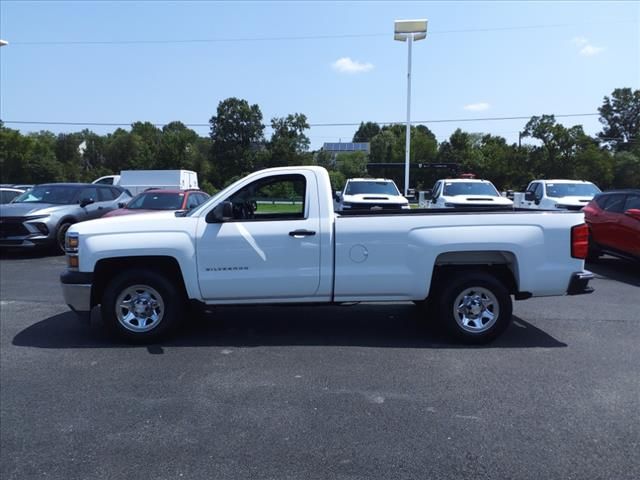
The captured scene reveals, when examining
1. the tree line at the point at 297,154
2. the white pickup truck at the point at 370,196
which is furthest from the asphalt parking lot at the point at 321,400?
the tree line at the point at 297,154

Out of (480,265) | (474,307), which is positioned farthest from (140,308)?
(480,265)

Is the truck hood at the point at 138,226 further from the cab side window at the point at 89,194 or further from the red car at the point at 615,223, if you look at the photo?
the cab side window at the point at 89,194

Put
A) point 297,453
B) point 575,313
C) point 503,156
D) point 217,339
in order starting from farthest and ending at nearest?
point 503,156
point 575,313
point 217,339
point 297,453

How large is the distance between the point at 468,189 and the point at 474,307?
10.2 m

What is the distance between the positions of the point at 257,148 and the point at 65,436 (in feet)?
213

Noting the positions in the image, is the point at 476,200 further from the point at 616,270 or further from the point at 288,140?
the point at 288,140

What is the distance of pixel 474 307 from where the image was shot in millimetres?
5535

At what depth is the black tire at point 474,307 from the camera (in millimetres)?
5457

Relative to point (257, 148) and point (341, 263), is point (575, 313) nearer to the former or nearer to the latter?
point (341, 263)

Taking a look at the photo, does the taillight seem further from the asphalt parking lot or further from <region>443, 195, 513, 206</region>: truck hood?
<region>443, 195, 513, 206</region>: truck hood

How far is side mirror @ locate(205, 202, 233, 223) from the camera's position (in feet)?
17.4

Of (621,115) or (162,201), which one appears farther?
(621,115)

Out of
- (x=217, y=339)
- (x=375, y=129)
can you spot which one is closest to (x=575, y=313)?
(x=217, y=339)

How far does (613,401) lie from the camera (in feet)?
13.5
